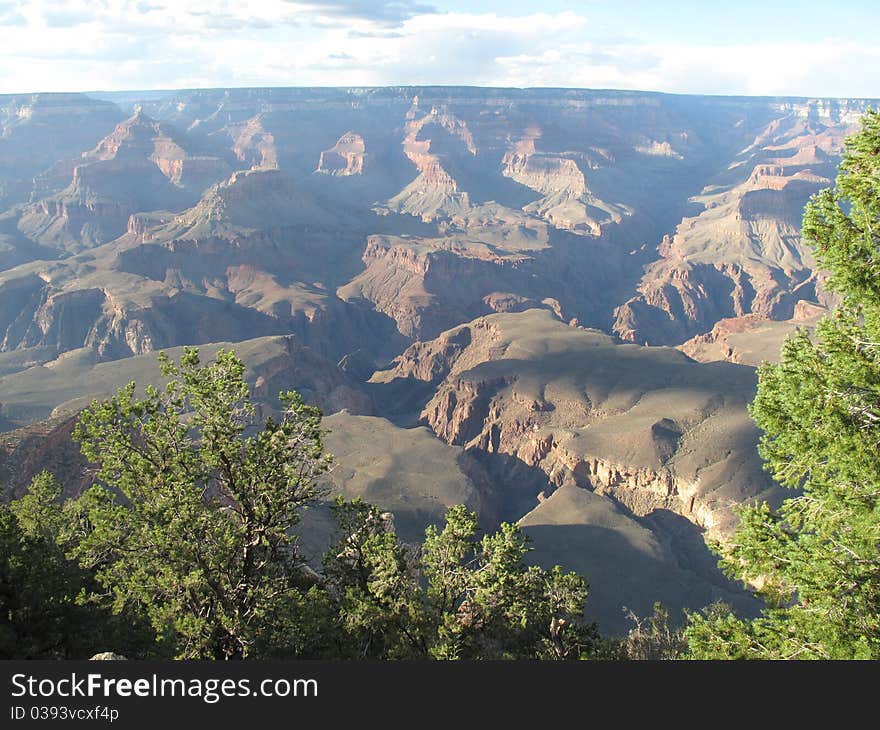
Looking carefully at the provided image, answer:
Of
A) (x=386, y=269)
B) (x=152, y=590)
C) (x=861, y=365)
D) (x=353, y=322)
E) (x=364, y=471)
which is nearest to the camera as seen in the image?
(x=861, y=365)

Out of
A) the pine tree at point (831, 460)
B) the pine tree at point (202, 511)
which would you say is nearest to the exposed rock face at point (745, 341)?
the pine tree at point (831, 460)

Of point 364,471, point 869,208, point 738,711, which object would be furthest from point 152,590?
point 364,471

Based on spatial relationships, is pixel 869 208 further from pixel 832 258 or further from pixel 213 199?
pixel 213 199

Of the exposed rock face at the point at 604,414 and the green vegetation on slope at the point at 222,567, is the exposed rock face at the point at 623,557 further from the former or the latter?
the green vegetation on slope at the point at 222,567

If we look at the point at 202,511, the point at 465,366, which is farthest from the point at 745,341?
the point at 202,511

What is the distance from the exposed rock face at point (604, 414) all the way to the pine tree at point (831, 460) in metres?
42.5

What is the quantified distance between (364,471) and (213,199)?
152 m

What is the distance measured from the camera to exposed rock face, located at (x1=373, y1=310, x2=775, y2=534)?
225 ft

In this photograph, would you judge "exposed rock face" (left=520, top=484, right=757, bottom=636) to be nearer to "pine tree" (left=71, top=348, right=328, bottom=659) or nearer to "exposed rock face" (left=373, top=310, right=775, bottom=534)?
"exposed rock face" (left=373, top=310, right=775, bottom=534)

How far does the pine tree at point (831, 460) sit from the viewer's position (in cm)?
1272

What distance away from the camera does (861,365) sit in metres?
13.0

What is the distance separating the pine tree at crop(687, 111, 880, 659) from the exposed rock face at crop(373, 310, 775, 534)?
42.5 meters

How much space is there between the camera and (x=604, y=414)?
85.0 metres

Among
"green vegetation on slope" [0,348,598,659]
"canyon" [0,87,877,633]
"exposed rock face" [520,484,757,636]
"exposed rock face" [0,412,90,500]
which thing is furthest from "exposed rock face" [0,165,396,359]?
"green vegetation on slope" [0,348,598,659]
